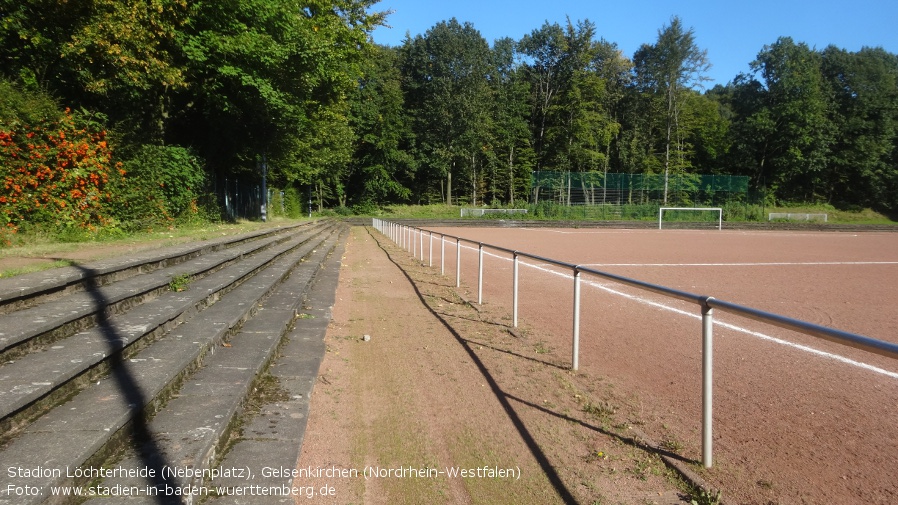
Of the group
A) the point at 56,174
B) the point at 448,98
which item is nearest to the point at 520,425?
the point at 56,174

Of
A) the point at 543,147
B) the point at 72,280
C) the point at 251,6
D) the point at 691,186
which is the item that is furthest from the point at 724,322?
the point at 543,147

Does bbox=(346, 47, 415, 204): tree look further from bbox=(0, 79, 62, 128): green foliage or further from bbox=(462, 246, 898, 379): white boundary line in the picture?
bbox=(462, 246, 898, 379): white boundary line

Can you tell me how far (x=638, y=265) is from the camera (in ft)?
51.3

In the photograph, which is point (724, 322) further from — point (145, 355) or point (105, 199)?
point (105, 199)

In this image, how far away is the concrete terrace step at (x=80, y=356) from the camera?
3037 millimetres

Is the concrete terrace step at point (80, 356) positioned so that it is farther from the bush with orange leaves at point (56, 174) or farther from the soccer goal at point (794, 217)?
the soccer goal at point (794, 217)

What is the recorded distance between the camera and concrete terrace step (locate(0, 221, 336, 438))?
304 centimetres

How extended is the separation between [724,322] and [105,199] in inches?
497

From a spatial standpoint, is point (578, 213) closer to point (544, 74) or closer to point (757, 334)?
point (544, 74)

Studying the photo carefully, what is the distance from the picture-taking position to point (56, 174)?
11.6 meters

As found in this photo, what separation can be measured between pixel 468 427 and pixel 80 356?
8.42 ft

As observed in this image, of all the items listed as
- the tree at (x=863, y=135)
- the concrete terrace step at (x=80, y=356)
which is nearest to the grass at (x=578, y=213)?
the tree at (x=863, y=135)

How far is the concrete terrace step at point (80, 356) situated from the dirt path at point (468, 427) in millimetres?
1371

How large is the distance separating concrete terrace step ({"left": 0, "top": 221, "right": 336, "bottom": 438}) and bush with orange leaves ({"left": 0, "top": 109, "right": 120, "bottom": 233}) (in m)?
6.39
